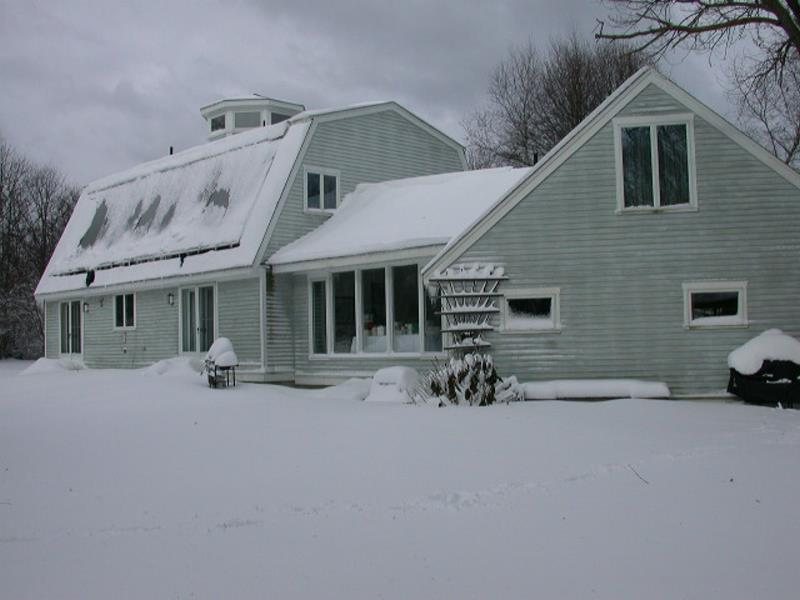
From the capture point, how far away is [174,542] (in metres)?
5.89

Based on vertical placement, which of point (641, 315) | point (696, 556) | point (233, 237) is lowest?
point (696, 556)

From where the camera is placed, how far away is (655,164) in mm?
13469

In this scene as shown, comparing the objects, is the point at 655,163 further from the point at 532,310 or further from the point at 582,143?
the point at 532,310

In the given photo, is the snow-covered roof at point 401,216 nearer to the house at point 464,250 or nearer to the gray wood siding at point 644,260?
the house at point 464,250

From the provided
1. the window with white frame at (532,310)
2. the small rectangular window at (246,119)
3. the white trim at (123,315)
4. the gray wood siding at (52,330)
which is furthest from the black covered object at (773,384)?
the gray wood siding at (52,330)

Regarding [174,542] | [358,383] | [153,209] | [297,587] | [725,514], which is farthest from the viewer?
[153,209]

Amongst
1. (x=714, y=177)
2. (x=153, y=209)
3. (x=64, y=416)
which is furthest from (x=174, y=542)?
(x=153, y=209)

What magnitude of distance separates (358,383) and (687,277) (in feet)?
21.7

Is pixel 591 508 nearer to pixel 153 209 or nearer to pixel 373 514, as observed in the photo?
pixel 373 514

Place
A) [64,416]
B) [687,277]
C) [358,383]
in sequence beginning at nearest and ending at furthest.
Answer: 1. [64,416]
2. [687,277]
3. [358,383]

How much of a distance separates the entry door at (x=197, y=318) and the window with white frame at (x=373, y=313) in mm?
3185

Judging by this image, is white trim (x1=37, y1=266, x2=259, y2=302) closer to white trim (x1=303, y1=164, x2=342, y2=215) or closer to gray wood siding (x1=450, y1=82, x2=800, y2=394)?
white trim (x1=303, y1=164, x2=342, y2=215)

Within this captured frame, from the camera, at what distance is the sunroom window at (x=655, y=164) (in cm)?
1336

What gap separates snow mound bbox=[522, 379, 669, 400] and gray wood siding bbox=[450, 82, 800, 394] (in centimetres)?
34
